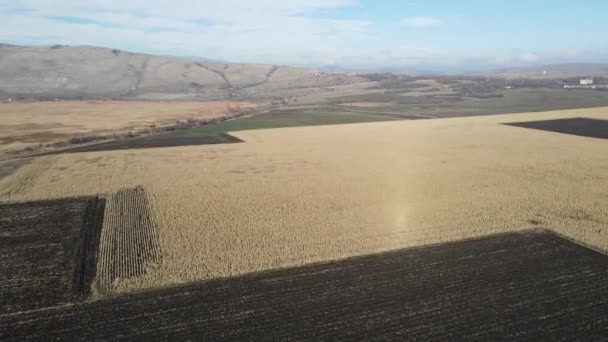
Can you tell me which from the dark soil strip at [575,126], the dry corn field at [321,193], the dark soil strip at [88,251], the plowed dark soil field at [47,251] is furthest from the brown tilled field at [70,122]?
the dark soil strip at [575,126]

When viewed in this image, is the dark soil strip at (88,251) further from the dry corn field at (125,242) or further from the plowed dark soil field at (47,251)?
the dry corn field at (125,242)

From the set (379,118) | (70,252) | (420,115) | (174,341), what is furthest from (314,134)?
(174,341)

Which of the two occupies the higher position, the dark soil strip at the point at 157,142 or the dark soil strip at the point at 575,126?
the dark soil strip at the point at 575,126

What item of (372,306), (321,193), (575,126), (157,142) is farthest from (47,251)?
(575,126)

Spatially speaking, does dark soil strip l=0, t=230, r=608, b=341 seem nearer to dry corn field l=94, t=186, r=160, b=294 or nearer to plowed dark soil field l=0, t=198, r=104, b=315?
plowed dark soil field l=0, t=198, r=104, b=315

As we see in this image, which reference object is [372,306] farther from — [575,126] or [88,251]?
[575,126]

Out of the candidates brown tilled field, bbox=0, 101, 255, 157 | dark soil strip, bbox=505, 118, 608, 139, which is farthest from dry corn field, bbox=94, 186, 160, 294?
dark soil strip, bbox=505, 118, 608, 139
